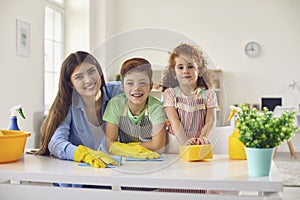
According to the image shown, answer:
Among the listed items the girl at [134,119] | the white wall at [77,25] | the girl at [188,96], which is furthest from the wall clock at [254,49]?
the girl at [134,119]

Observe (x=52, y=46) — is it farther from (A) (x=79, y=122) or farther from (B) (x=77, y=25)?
(A) (x=79, y=122)

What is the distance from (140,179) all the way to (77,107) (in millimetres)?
511

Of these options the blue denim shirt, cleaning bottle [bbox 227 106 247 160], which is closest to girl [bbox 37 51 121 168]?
the blue denim shirt

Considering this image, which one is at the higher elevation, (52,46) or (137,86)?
(52,46)

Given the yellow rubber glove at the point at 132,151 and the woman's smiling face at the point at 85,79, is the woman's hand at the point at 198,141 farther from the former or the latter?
the woman's smiling face at the point at 85,79

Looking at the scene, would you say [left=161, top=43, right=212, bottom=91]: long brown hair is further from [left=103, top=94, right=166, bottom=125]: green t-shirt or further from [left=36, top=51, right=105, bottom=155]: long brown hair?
[left=36, top=51, right=105, bottom=155]: long brown hair

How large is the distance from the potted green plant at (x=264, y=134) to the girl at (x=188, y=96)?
295 millimetres

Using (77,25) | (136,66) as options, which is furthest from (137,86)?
(77,25)

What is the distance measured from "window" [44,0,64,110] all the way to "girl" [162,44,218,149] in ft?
9.13

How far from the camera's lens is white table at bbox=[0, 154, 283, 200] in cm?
98

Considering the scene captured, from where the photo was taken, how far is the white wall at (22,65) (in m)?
3.05

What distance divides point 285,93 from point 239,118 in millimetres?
4537

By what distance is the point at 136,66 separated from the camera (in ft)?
4.21

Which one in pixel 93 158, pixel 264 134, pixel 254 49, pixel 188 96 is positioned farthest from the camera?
pixel 254 49
